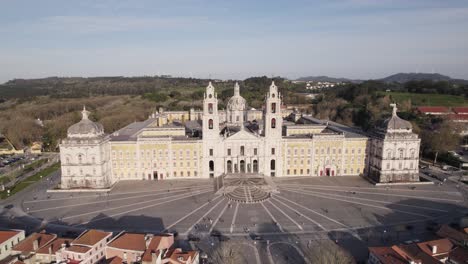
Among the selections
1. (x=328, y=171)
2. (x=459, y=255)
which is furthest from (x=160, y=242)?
(x=328, y=171)

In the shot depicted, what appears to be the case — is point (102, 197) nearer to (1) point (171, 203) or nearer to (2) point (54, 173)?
(1) point (171, 203)

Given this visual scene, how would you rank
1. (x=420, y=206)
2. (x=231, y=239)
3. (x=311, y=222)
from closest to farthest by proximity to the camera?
(x=231, y=239) → (x=311, y=222) → (x=420, y=206)

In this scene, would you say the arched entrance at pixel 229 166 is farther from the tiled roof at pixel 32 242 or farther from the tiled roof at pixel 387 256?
the tiled roof at pixel 387 256

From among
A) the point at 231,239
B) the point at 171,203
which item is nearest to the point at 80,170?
the point at 171,203

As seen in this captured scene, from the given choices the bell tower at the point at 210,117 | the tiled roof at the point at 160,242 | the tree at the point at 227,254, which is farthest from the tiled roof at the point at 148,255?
the bell tower at the point at 210,117

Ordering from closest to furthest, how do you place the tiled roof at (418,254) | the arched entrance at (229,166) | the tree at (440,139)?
the tiled roof at (418,254)
the arched entrance at (229,166)
the tree at (440,139)

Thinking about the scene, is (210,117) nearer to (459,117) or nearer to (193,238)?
(193,238)
